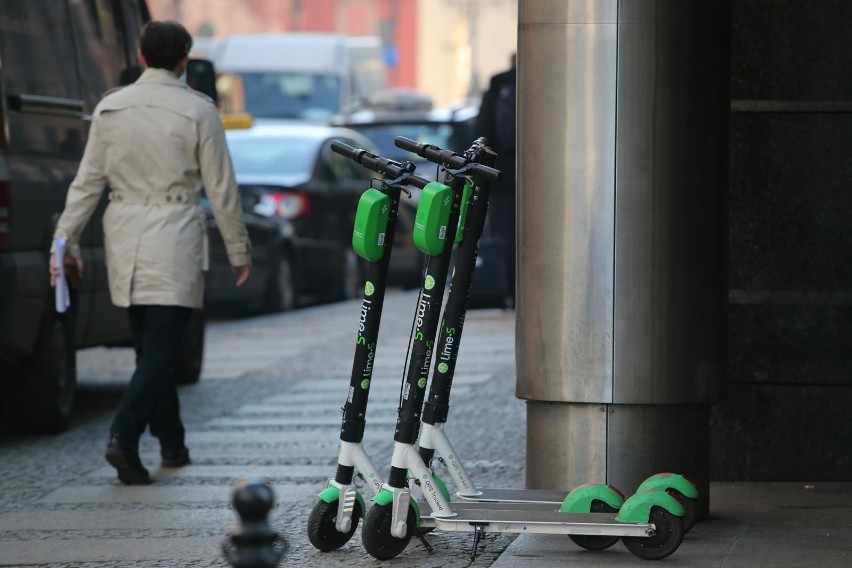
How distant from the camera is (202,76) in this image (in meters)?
9.95

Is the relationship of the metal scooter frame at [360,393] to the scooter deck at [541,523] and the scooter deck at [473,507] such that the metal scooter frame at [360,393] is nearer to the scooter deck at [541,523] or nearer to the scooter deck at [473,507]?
the scooter deck at [473,507]

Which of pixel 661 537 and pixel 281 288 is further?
pixel 281 288

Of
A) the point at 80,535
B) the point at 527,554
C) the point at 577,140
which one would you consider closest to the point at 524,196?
the point at 577,140

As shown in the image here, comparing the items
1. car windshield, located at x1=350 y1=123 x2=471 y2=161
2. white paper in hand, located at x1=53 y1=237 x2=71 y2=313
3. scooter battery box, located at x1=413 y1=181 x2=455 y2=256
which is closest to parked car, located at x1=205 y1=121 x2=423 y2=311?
car windshield, located at x1=350 y1=123 x2=471 y2=161

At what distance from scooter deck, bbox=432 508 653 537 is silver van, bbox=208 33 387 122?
21706mm

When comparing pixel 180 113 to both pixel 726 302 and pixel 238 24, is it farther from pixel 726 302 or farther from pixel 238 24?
pixel 238 24

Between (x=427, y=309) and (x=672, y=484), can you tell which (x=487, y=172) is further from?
(x=672, y=484)

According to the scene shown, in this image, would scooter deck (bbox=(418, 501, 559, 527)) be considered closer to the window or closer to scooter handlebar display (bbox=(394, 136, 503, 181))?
scooter handlebar display (bbox=(394, 136, 503, 181))

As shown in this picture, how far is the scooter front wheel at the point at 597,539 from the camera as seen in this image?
5.57 metres

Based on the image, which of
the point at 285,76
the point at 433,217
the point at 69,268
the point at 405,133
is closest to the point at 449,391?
the point at 433,217

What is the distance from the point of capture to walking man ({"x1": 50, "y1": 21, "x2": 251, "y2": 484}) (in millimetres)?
7316

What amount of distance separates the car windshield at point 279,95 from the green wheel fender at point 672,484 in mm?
22248

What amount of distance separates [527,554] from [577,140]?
4.35ft

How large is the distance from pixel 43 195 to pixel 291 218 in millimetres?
7704
